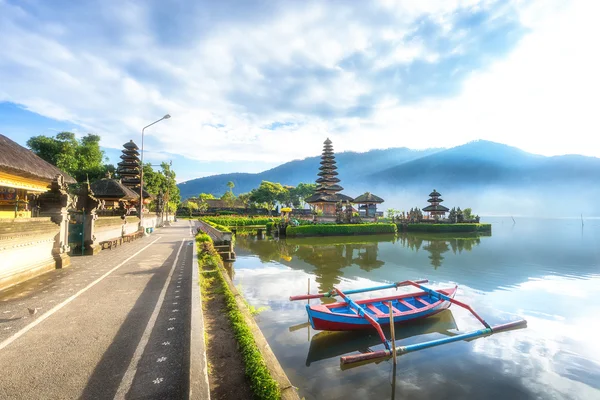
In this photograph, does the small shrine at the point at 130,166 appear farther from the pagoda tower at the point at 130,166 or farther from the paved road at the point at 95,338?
the paved road at the point at 95,338

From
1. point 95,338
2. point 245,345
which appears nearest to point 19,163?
point 95,338

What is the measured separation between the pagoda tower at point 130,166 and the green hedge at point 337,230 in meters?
31.4

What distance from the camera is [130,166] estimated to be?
50.9 metres

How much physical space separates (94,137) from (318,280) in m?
58.2

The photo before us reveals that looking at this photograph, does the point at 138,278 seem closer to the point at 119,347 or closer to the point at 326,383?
the point at 119,347

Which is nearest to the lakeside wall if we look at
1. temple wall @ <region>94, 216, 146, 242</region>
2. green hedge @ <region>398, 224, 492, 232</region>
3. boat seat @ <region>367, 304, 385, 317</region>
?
green hedge @ <region>398, 224, 492, 232</region>

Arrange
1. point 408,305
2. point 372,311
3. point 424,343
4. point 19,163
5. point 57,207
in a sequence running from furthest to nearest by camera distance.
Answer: point 19,163 → point 57,207 → point 408,305 → point 372,311 → point 424,343

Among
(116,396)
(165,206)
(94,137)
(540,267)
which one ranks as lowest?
(540,267)

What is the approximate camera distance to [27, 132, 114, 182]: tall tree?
44719 mm

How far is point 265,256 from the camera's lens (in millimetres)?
22312

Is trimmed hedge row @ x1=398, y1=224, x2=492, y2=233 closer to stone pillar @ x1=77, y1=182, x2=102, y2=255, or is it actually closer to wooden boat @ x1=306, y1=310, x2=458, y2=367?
wooden boat @ x1=306, y1=310, x2=458, y2=367

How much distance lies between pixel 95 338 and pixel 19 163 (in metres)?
13.5

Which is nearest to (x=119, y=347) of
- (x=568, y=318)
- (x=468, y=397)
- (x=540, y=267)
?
(x=468, y=397)

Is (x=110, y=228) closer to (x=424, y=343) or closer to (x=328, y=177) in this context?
(x=424, y=343)
